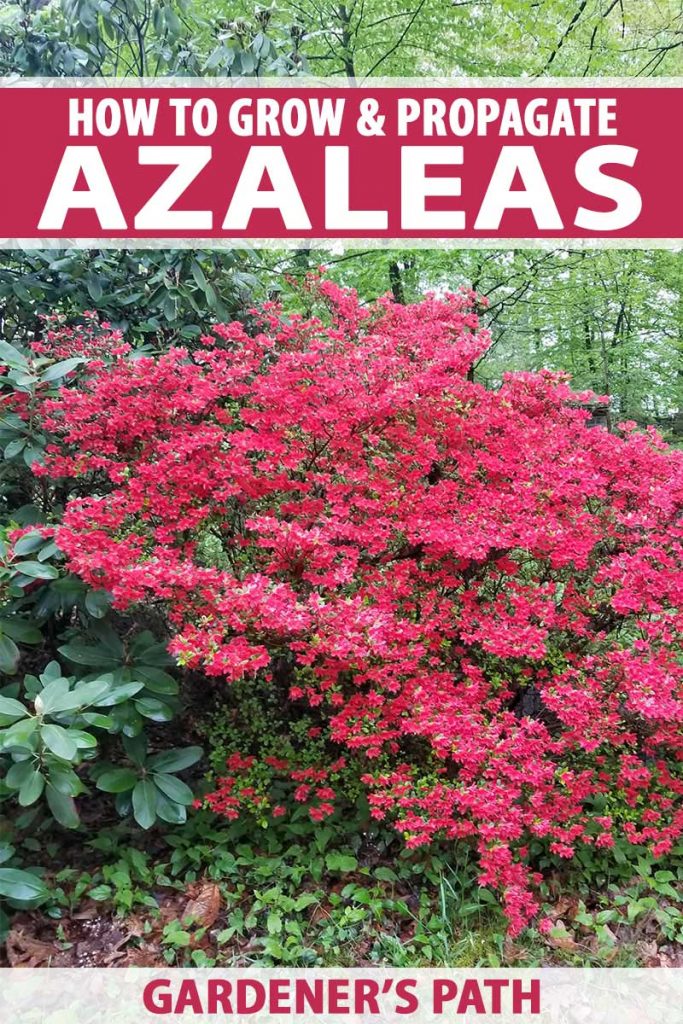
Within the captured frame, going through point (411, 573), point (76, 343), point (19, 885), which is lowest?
point (19, 885)

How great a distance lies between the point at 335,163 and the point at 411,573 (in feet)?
7.00

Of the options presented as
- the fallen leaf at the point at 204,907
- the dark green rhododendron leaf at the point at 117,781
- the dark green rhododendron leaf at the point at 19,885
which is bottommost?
the fallen leaf at the point at 204,907

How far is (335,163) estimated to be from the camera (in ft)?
10.3

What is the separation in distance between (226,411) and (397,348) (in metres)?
0.71

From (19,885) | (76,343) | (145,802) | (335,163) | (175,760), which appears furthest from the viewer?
(335,163)

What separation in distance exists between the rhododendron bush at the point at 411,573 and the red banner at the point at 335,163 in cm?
82

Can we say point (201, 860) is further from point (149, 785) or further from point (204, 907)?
point (149, 785)

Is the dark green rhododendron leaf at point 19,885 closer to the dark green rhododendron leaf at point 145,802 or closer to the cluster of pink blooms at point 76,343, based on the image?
the dark green rhododendron leaf at point 145,802

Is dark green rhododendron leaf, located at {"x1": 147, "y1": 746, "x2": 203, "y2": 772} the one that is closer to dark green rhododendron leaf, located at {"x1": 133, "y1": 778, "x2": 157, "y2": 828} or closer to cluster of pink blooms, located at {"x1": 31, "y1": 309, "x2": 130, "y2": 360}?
dark green rhododendron leaf, located at {"x1": 133, "y1": 778, "x2": 157, "y2": 828}

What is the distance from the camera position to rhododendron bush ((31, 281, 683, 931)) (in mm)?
1795

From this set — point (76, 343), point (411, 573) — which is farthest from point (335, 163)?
point (411, 573)

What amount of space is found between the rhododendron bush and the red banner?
824 millimetres

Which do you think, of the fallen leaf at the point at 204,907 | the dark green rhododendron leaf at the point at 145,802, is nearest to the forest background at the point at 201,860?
the fallen leaf at the point at 204,907

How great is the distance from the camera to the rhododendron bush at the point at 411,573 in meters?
1.79
